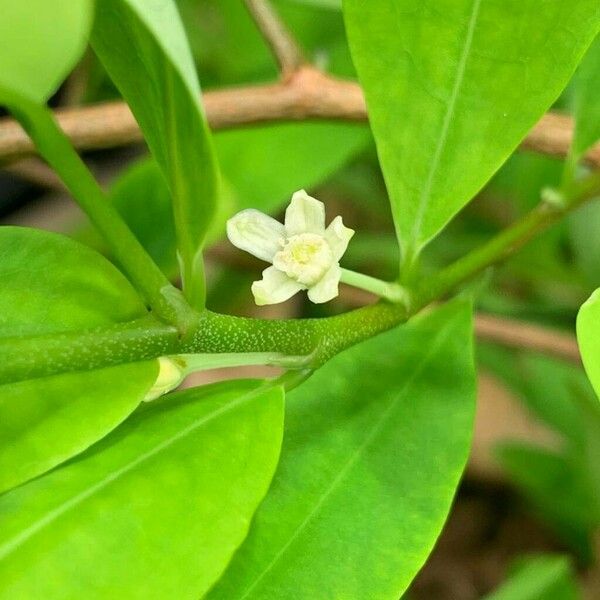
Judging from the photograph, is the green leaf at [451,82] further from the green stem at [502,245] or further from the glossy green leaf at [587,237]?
the glossy green leaf at [587,237]

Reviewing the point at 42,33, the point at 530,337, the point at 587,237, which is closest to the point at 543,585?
the point at 530,337

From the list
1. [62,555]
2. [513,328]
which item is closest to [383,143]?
[62,555]

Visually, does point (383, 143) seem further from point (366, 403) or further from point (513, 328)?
point (513, 328)

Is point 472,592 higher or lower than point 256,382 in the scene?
lower

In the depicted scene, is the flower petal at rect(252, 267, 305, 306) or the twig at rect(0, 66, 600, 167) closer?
the flower petal at rect(252, 267, 305, 306)

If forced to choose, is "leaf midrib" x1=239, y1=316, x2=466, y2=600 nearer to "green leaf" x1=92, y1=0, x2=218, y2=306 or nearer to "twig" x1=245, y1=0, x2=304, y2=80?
"green leaf" x1=92, y1=0, x2=218, y2=306

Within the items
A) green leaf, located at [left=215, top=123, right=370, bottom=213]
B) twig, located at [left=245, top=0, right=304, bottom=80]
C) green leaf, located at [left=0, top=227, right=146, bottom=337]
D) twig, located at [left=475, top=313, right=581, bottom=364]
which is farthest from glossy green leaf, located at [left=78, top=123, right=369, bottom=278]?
green leaf, located at [left=0, top=227, right=146, bottom=337]

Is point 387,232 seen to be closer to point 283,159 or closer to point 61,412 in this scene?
point 283,159
